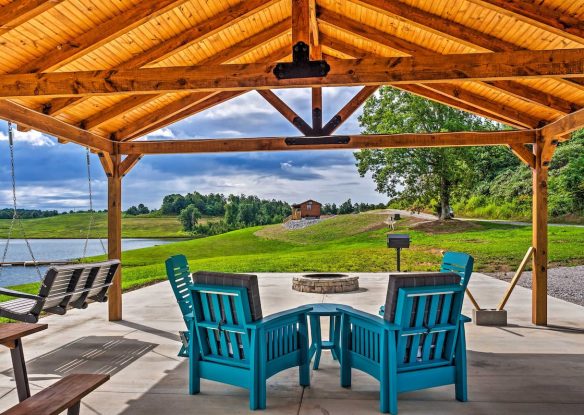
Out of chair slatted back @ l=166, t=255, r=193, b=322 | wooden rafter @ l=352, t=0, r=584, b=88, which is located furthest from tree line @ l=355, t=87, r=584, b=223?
chair slatted back @ l=166, t=255, r=193, b=322

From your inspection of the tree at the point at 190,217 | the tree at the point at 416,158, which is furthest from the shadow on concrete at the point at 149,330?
the tree at the point at 190,217

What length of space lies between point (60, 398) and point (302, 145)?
206 inches

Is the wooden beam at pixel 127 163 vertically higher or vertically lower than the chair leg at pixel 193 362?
higher

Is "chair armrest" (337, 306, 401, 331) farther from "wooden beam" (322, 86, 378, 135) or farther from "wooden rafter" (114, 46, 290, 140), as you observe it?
"wooden rafter" (114, 46, 290, 140)

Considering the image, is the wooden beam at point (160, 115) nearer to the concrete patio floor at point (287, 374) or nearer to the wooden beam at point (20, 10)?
the concrete patio floor at point (287, 374)

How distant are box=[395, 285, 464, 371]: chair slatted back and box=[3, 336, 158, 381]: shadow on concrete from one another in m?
2.80

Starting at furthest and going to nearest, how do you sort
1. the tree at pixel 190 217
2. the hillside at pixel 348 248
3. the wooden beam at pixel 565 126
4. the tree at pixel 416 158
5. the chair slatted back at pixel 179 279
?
the tree at pixel 190 217
the tree at pixel 416 158
the hillside at pixel 348 248
the wooden beam at pixel 565 126
the chair slatted back at pixel 179 279

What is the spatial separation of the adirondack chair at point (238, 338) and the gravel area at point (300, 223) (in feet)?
85.0

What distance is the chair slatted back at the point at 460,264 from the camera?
4832 mm

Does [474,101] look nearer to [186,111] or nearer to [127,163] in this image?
[186,111]

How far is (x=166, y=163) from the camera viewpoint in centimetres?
4969

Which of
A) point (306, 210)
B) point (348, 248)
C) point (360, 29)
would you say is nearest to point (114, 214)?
point (360, 29)

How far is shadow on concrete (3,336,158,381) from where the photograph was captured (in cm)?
466

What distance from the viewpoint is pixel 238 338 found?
379 centimetres
